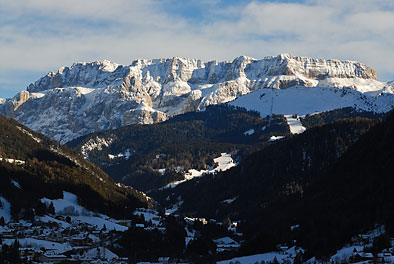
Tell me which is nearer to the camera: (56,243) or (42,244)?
(42,244)

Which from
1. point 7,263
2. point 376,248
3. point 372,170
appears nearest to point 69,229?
point 7,263

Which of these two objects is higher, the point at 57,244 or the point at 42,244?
the point at 57,244

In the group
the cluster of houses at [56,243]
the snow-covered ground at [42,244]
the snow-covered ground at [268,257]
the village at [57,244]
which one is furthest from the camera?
the snow-covered ground at [42,244]

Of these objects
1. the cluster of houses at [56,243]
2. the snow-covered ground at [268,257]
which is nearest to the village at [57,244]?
the cluster of houses at [56,243]

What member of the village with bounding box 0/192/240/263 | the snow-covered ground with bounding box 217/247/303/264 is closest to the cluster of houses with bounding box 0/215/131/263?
the village with bounding box 0/192/240/263

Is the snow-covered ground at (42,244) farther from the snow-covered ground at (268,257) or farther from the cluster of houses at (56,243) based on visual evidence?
the snow-covered ground at (268,257)

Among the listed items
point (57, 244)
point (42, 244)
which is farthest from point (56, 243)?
point (42, 244)

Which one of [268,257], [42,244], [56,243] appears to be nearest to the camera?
[268,257]

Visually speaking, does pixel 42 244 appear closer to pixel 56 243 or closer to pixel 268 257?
pixel 56 243

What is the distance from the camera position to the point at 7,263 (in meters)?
140

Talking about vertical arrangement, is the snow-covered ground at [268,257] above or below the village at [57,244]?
below

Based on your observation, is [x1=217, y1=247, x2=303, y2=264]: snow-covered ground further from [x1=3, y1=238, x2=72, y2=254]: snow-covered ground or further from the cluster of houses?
[x1=3, y1=238, x2=72, y2=254]: snow-covered ground

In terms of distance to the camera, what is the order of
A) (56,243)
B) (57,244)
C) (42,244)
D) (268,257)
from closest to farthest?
(268,257)
(42,244)
(57,244)
(56,243)

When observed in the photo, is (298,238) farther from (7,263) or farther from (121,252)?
(7,263)
